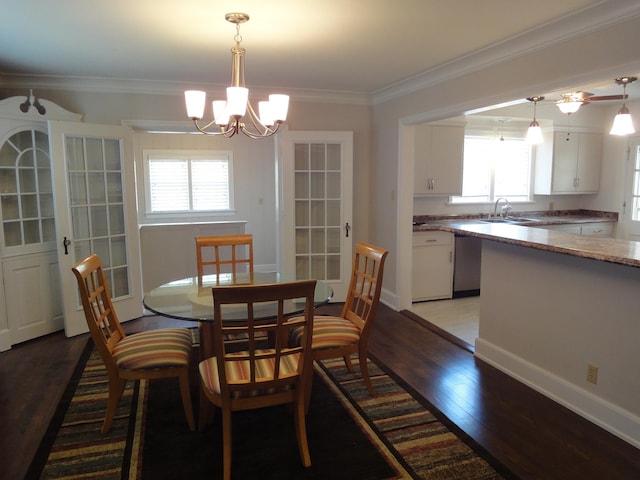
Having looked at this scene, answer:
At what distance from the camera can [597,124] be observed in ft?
19.4

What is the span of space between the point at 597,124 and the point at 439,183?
2559 millimetres

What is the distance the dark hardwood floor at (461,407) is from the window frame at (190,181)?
119 inches

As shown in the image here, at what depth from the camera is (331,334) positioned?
2713 millimetres

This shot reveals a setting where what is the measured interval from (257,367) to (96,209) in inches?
110

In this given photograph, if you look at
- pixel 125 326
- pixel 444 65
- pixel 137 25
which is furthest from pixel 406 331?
pixel 137 25

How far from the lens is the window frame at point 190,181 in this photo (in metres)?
6.68

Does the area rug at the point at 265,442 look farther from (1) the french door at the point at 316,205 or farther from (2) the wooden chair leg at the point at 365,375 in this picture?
(1) the french door at the point at 316,205

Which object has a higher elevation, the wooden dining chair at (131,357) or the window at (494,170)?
the window at (494,170)

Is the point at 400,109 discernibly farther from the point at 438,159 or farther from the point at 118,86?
the point at 118,86

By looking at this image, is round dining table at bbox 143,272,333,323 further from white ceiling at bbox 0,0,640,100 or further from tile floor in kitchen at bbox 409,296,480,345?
tile floor in kitchen at bbox 409,296,480,345

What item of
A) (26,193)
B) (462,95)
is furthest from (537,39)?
(26,193)

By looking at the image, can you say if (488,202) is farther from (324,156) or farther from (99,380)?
(99,380)

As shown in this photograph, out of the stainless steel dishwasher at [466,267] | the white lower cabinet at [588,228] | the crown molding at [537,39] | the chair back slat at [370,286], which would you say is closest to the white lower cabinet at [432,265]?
the stainless steel dishwasher at [466,267]

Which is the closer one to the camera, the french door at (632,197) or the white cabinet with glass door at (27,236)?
the white cabinet with glass door at (27,236)
